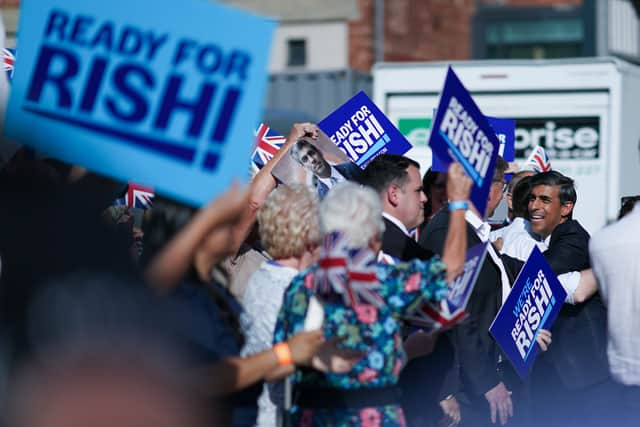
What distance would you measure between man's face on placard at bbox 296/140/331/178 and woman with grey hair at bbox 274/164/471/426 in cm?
145

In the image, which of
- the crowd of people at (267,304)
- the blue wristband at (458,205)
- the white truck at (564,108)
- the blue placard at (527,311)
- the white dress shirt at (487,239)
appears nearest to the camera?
the crowd of people at (267,304)

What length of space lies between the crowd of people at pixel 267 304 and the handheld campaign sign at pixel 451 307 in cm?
15

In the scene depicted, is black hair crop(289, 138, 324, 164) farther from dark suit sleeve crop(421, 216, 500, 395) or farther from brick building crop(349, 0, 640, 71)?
brick building crop(349, 0, 640, 71)

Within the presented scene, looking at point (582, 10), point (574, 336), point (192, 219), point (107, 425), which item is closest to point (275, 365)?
point (192, 219)

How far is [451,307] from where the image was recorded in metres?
4.68

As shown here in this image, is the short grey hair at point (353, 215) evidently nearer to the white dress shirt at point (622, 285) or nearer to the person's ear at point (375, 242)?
the person's ear at point (375, 242)

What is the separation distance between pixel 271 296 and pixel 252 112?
1301 millimetres

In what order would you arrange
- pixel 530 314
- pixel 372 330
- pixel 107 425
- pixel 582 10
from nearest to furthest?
1. pixel 107 425
2. pixel 372 330
3. pixel 530 314
4. pixel 582 10

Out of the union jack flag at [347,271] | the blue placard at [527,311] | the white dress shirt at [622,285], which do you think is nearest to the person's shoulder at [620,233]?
the white dress shirt at [622,285]

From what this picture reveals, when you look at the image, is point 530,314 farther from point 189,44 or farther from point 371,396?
point 189,44

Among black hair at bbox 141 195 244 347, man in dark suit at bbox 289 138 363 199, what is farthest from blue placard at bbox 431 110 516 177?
black hair at bbox 141 195 244 347

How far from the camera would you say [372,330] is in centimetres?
438

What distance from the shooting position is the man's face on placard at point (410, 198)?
5.55m

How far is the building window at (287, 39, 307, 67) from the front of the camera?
2622 cm
